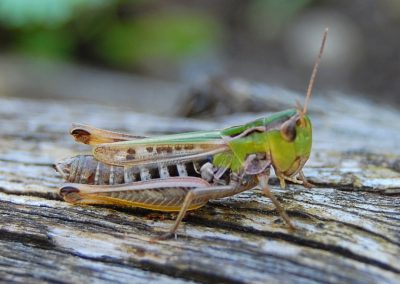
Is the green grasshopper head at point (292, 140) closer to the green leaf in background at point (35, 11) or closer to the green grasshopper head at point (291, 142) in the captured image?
the green grasshopper head at point (291, 142)

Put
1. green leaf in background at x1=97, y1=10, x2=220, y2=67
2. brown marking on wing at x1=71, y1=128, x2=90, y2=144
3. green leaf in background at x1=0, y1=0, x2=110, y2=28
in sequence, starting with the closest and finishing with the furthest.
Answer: brown marking on wing at x1=71, y1=128, x2=90, y2=144 < green leaf in background at x1=0, y1=0, x2=110, y2=28 < green leaf in background at x1=97, y1=10, x2=220, y2=67

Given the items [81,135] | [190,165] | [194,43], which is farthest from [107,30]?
[190,165]

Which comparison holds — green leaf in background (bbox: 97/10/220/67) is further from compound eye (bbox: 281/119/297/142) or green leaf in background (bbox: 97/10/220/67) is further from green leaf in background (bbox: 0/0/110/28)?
compound eye (bbox: 281/119/297/142)

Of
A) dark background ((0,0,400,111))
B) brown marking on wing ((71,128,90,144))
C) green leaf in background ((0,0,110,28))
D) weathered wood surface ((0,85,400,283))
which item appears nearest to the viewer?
weathered wood surface ((0,85,400,283))

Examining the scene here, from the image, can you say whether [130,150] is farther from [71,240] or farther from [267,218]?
[267,218]

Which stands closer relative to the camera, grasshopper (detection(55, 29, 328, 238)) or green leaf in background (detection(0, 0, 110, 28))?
grasshopper (detection(55, 29, 328, 238))

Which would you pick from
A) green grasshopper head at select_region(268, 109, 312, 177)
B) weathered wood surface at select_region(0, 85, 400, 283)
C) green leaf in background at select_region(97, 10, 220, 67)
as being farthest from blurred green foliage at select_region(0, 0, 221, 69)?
green grasshopper head at select_region(268, 109, 312, 177)

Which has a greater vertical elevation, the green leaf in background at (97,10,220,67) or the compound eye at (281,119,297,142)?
the green leaf in background at (97,10,220,67)
